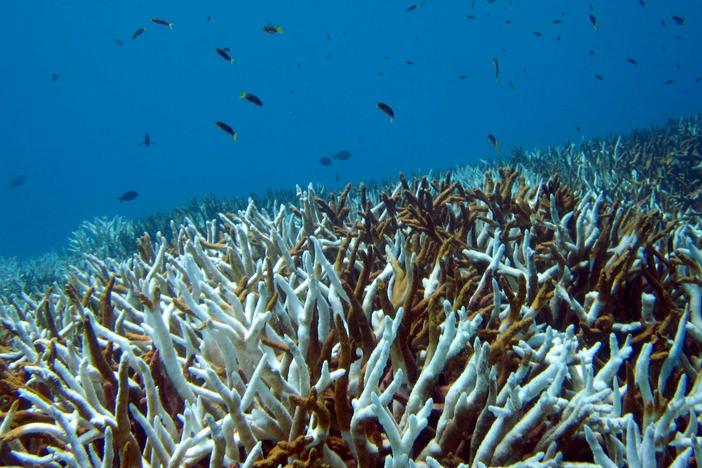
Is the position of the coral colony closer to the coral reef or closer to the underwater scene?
the underwater scene

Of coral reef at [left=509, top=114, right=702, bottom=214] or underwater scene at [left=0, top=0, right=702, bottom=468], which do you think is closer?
underwater scene at [left=0, top=0, right=702, bottom=468]

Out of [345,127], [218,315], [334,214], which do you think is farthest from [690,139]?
[345,127]

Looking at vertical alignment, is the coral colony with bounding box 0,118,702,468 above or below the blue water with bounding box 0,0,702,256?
below

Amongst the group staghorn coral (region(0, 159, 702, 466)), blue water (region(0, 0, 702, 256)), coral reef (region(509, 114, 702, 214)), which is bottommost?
staghorn coral (region(0, 159, 702, 466))

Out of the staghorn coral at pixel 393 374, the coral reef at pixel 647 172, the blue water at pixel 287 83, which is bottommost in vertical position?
the staghorn coral at pixel 393 374

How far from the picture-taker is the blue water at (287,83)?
118000 mm

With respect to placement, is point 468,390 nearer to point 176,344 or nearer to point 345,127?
point 176,344

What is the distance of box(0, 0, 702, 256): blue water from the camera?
387ft

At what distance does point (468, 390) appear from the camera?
161 centimetres

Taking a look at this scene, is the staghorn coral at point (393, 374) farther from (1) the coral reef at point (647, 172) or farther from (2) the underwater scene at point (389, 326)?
(1) the coral reef at point (647, 172)

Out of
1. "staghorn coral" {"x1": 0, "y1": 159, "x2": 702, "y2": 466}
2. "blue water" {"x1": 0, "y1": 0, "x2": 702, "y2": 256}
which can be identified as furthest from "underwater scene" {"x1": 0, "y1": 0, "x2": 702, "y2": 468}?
"blue water" {"x1": 0, "y1": 0, "x2": 702, "y2": 256}

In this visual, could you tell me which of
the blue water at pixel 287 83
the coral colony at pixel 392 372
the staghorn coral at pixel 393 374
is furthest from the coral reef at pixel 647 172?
the blue water at pixel 287 83

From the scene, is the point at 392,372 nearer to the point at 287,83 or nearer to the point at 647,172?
the point at 647,172

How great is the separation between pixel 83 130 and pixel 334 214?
505ft
